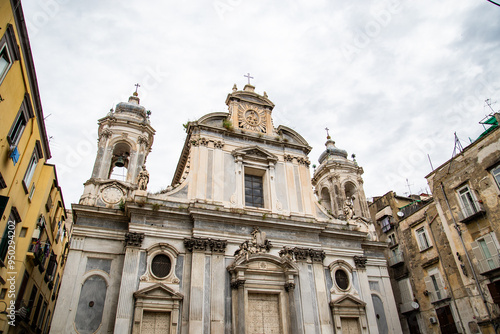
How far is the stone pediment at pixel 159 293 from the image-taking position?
40.2 ft

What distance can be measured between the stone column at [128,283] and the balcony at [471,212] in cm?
1380

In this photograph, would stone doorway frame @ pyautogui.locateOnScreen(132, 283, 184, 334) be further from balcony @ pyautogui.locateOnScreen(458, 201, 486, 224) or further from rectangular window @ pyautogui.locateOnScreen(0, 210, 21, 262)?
balcony @ pyautogui.locateOnScreen(458, 201, 486, 224)

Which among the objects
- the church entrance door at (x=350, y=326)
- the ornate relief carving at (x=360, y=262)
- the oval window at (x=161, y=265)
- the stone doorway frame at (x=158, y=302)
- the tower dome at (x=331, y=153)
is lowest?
the church entrance door at (x=350, y=326)

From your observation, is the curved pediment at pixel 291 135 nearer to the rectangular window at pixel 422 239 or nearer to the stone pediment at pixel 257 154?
the stone pediment at pixel 257 154

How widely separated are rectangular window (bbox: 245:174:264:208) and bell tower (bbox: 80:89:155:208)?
487 centimetres

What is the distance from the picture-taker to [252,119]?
18672 mm

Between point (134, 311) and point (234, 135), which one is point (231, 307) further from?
point (234, 135)

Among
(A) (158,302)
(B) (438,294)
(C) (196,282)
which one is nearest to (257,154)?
(C) (196,282)

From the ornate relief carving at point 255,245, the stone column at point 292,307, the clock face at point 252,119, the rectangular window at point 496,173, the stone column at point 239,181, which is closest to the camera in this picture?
the stone column at point 292,307

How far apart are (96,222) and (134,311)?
3834mm

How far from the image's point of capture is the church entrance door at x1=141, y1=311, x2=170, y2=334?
12094 mm

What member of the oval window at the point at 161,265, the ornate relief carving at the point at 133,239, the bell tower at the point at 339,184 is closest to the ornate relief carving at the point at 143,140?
the ornate relief carving at the point at 133,239

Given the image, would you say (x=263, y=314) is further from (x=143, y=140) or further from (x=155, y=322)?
(x=143, y=140)

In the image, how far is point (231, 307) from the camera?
13.1 m
